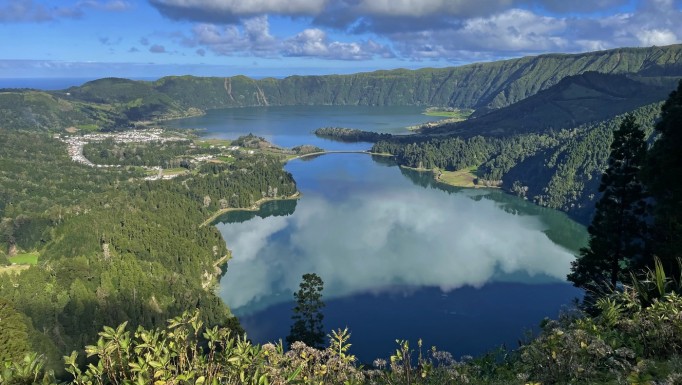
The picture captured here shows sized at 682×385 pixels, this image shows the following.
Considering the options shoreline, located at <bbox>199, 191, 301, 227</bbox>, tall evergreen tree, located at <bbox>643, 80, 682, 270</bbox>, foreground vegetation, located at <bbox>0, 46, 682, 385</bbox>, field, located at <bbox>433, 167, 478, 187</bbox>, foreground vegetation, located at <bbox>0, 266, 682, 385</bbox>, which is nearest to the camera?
foreground vegetation, located at <bbox>0, 46, 682, 385</bbox>

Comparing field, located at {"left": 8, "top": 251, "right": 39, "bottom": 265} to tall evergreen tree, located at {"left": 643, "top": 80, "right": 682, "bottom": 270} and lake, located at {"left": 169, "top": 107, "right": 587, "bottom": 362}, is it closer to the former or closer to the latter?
lake, located at {"left": 169, "top": 107, "right": 587, "bottom": 362}

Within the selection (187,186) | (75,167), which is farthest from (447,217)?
(75,167)

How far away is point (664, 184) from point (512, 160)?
540 feet

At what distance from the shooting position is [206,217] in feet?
402

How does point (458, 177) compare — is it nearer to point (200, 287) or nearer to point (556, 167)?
point (556, 167)

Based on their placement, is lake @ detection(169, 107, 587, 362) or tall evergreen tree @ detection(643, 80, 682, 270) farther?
lake @ detection(169, 107, 587, 362)

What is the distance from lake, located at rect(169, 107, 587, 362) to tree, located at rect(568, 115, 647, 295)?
8360 mm

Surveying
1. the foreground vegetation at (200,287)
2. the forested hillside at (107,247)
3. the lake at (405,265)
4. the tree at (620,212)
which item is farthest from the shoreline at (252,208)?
the tree at (620,212)

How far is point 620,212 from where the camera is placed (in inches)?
1246

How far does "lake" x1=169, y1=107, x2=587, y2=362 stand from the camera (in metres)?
62.2

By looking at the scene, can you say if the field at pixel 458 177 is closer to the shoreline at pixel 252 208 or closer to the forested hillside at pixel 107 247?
the shoreline at pixel 252 208

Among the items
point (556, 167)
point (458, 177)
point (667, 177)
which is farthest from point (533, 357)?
point (458, 177)

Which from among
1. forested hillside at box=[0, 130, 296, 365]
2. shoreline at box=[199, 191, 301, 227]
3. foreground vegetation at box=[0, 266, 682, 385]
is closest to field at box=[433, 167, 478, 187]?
shoreline at box=[199, 191, 301, 227]

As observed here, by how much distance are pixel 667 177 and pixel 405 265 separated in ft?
190
